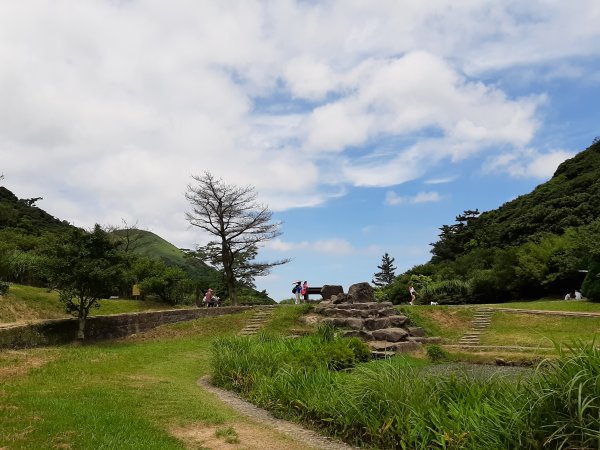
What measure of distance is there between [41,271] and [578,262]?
85.0 ft

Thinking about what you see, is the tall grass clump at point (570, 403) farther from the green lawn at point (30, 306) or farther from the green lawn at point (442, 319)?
the green lawn at point (30, 306)

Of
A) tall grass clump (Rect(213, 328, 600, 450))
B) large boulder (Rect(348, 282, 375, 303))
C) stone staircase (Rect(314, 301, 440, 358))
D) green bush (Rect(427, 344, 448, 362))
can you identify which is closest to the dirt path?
tall grass clump (Rect(213, 328, 600, 450))

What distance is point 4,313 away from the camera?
65.7 feet

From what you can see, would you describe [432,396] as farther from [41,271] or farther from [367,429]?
[41,271]

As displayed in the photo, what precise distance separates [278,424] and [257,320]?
1498 cm

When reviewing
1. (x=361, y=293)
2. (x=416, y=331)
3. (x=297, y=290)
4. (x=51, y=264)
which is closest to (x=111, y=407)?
(x=51, y=264)

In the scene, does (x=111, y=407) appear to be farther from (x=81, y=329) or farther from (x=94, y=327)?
(x=94, y=327)

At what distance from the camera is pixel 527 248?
106ft

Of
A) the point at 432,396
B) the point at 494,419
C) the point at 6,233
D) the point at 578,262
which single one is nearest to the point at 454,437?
the point at 494,419

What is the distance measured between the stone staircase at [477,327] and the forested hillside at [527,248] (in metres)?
5.30

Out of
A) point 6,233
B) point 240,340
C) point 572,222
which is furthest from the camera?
point 572,222

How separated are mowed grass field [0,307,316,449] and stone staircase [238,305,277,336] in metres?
7.34

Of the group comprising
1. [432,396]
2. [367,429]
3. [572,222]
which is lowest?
[367,429]

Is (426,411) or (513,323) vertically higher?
(513,323)
